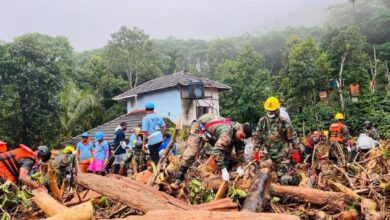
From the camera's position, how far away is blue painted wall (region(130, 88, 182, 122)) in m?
23.8

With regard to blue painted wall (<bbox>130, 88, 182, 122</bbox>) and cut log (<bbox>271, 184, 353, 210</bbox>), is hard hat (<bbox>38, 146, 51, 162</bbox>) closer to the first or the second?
cut log (<bbox>271, 184, 353, 210</bbox>)

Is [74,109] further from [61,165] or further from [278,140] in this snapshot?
[278,140]

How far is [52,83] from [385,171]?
15.9m

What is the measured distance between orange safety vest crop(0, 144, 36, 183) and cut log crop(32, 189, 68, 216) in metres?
0.48

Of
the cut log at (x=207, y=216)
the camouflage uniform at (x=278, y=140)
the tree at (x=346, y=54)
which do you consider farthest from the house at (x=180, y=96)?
the cut log at (x=207, y=216)

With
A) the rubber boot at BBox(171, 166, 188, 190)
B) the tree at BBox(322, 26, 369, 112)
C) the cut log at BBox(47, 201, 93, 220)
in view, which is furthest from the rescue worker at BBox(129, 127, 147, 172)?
the tree at BBox(322, 26, 369, 112)

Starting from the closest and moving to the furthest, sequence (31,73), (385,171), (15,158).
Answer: (15,158), (385,171), (31,73)

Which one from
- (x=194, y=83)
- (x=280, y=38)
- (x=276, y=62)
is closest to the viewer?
(x=194, y=83)

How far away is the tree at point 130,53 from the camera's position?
105 feet

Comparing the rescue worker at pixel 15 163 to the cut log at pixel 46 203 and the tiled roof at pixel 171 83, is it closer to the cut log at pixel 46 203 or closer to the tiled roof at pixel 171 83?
the cut log at pixel 46 203

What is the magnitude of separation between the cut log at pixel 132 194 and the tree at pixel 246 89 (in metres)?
22.9

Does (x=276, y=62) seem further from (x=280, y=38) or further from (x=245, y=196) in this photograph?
(x=245, y=196)

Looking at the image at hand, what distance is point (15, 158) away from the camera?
493 centimetres

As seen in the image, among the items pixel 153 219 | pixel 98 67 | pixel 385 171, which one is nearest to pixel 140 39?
pixel 98 67
